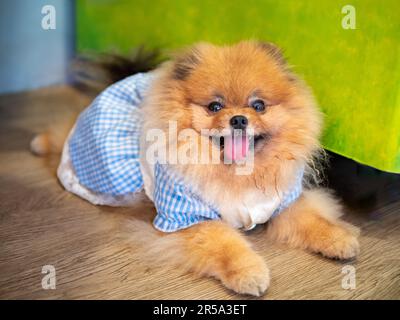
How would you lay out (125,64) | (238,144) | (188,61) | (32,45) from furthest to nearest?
1. (32,45)
2. (125,64)
3. (188,61)
4. (238,144)

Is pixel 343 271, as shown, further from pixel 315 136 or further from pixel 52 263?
pixel 52 263

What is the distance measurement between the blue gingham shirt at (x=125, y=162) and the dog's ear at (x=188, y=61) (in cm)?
32

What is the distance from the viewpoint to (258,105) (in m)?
1.62

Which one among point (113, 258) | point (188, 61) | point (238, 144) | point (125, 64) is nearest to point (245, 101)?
point (238, 144)

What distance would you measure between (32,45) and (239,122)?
259cm

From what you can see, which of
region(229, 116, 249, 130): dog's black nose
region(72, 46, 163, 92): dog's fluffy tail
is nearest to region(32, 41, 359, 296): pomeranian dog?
region(229, 116, 249, 130): dog's black nose

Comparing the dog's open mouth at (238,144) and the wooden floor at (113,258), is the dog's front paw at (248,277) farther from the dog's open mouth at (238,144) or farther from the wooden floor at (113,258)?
the dog's open mouth at (238,144)

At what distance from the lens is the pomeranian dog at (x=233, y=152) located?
5.24ft

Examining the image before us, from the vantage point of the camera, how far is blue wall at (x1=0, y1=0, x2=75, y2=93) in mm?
3422

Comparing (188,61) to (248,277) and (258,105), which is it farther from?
(248,277)

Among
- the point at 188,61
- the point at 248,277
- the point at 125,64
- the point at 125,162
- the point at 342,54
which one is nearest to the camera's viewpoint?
the point at 248,277

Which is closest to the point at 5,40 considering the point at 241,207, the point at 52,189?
the point at 52,189

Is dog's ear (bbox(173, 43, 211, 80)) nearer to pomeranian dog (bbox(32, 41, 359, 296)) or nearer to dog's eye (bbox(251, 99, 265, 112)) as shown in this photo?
pomeranian dog (bbox(32, 41, 359, 296))

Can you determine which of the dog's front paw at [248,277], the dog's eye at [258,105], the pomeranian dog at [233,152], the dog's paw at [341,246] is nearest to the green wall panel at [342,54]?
the pomeranian dog at [233,152]
